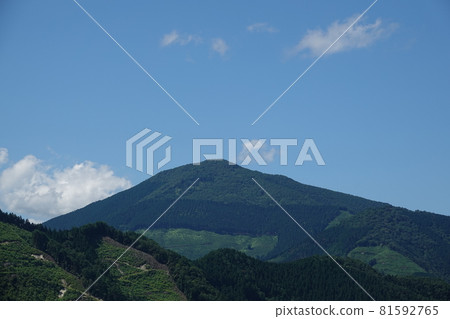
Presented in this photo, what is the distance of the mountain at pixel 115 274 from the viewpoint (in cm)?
13888

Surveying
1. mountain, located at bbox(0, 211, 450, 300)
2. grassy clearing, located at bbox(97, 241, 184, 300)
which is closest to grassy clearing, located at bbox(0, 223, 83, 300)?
mountain, located at bbox(0, 211, 450, 300)

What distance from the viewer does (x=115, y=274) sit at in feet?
533

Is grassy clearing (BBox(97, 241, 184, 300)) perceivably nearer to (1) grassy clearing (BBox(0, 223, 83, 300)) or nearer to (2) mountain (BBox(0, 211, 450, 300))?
(2) mountain (BBox(0, 211, 450, 300))

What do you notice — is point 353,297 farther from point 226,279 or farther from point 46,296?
point 46,296

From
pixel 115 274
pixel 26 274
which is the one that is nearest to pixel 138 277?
pixel 115 274

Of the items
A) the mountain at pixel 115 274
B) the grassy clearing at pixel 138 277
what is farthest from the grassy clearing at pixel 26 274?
the grassy clearing at pixel 138 277

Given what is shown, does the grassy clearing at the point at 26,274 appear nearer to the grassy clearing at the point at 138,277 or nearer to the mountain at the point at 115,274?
the mountain at the point at 115,274

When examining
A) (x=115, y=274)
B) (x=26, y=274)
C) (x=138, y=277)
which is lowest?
(x=26, y=274)

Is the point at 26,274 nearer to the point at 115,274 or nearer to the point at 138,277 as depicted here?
the point at 115,274

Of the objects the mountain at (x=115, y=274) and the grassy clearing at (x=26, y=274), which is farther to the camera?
the mountain at (x=115, y=274)

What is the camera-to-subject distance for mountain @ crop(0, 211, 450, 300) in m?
139

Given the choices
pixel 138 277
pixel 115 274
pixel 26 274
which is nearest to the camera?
pixel 26 274
